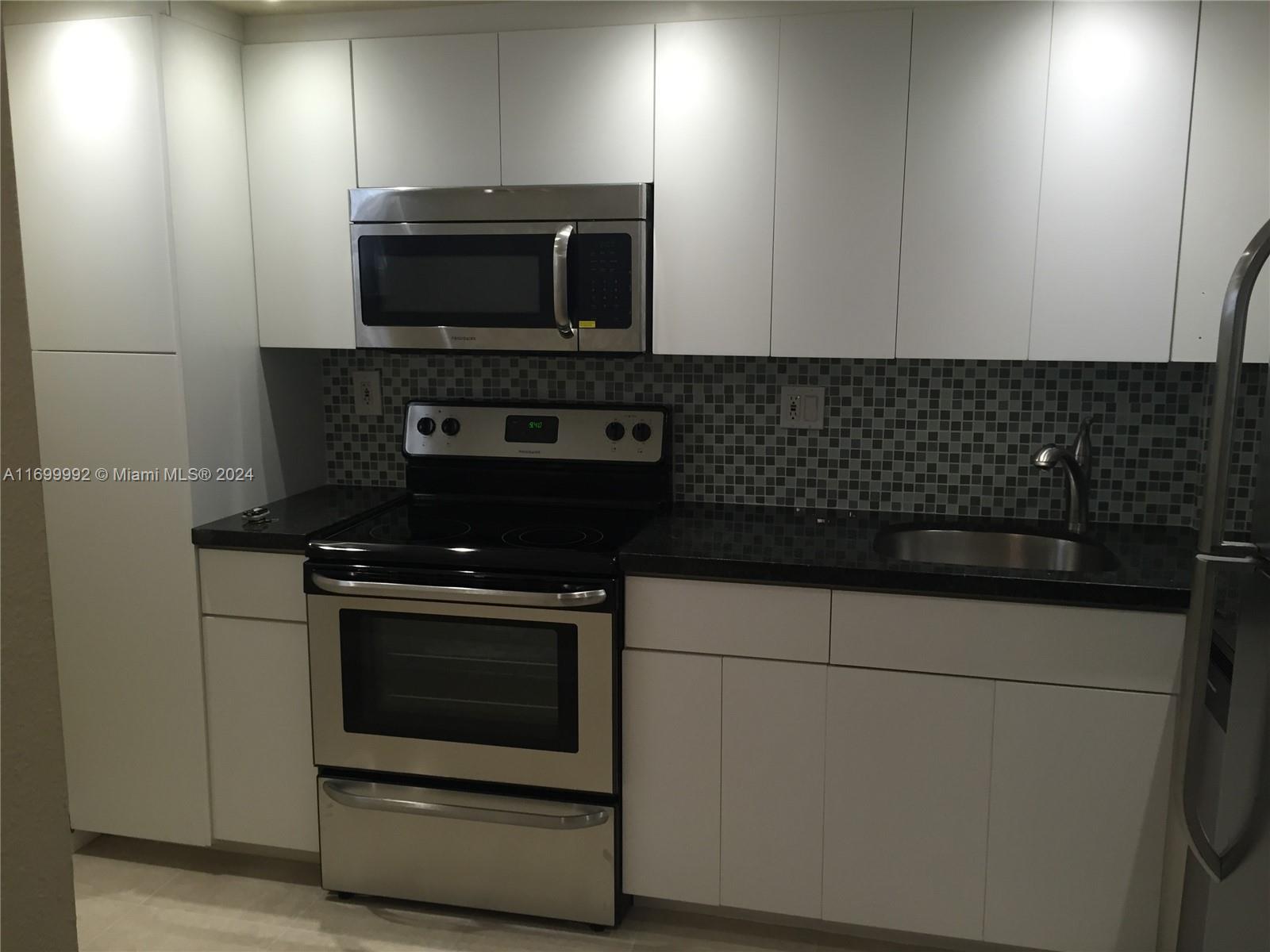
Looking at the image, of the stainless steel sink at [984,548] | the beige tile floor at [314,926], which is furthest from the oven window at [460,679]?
the stainless steel sink at [984,548]

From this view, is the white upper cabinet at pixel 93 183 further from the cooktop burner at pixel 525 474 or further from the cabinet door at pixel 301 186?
the cooktop burner at pixel 525 474

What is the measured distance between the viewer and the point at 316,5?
97.4 inches

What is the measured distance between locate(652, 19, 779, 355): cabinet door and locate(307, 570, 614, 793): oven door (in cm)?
71

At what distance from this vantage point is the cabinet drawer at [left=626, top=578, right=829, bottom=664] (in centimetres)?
219

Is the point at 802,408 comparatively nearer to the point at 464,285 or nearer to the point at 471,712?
the point at 464,285

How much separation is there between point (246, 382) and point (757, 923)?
187 cm

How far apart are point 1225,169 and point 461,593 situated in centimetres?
186

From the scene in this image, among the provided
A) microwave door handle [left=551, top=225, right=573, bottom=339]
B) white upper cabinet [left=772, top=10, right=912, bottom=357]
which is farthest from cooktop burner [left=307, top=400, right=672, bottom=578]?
white upper cabinet [left=772, top=10, right=912, bottom=357]

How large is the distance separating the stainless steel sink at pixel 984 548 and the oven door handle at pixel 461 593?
742 mm

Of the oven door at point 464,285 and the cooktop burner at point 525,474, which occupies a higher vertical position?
the oven door at point 464,285

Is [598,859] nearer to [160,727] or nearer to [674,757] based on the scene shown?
[674,757]

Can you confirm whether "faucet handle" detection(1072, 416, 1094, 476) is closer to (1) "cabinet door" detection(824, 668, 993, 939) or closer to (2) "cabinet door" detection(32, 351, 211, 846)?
(1) "cabinet door" detection(824, 668, 993, 939)

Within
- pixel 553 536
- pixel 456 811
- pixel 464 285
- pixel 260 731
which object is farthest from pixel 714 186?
pixel 260 731

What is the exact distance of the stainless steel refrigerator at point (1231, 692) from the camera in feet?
5.23
